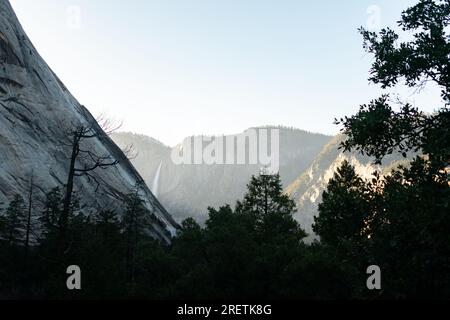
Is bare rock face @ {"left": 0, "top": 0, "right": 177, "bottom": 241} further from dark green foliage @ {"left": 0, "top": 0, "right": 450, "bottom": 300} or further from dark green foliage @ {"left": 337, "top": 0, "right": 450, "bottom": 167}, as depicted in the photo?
dark green foliage @ {"left": 337, "top": 0, "right": 450, "bottom": 167}

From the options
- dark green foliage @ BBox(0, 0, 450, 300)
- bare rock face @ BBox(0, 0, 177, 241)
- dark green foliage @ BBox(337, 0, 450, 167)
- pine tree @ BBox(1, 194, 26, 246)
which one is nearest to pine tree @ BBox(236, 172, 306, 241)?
dark green foliage @ BBox(0, 0, 450, 300)

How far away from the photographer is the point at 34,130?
119 ft

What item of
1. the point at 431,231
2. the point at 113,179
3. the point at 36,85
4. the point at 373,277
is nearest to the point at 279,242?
the point at 373,277

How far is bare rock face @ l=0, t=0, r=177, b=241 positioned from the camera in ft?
106

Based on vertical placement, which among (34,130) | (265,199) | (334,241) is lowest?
(334,241)

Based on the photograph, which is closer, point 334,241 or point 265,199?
point 334,241

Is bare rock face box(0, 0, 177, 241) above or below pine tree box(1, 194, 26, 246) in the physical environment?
above

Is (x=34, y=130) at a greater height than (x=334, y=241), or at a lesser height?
greater

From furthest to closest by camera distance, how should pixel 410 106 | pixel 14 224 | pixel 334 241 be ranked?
pixel 14 224 < pixel 334 241 < pixel 410 106

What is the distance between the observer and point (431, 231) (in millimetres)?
7918

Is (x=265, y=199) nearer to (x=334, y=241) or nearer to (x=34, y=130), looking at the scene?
(x=334, y=241)

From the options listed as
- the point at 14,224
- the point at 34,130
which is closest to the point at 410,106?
the point at 14,224

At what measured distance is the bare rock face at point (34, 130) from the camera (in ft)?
106

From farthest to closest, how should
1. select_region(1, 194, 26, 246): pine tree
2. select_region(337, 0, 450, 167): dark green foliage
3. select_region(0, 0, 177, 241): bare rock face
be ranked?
select_region(0, 0, 177, 241): bare rock face
select_region(1, 194, 26, 246): pine tree
select_region(337, 0, 450, 167): dark green foliage
